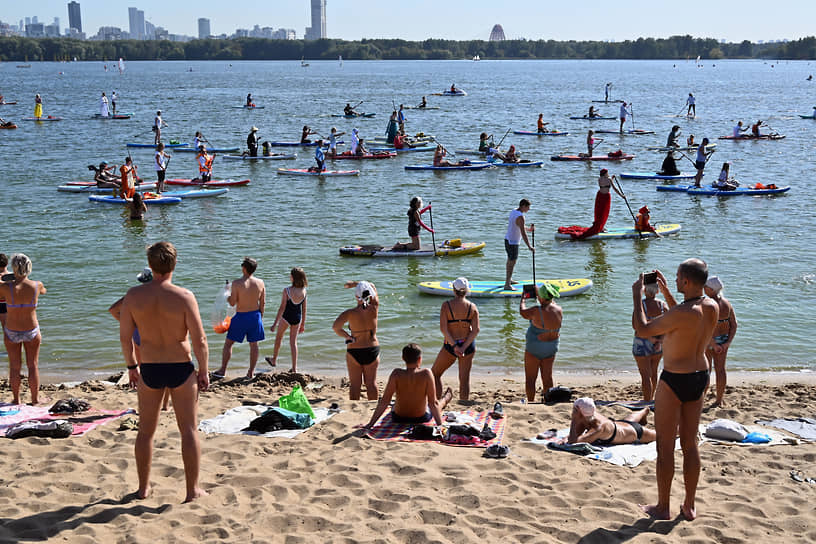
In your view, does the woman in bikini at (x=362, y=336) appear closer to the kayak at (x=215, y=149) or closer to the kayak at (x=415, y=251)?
the kayak at (x=415, y=251)

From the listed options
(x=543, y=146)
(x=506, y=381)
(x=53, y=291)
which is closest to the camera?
(x=506, y=381)

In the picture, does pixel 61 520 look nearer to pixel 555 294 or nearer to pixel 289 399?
pixel 289 399

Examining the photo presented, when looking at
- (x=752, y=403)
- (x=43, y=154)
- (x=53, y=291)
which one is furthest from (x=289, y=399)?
(x=43, y=154)

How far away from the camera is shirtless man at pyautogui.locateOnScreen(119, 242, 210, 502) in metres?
5.69

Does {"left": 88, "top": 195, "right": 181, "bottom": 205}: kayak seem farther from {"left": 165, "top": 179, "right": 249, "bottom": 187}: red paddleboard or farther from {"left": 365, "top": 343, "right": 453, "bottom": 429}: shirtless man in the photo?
{"left": 365, "top": 343, "right": 453, "bottom": 429}: shirtless man

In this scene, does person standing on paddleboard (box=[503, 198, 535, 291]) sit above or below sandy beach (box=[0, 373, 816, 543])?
above

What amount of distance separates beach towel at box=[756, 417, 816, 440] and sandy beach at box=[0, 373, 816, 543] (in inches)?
20.5

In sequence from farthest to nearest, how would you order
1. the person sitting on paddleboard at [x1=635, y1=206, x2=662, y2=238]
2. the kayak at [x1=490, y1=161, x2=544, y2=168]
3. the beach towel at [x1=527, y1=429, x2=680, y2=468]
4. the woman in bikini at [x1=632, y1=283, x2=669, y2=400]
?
the kayak at [x1=490, y1=161, x2=544, y2=168]
the person sitting on paddleboard at [x1=635, y1=206, x2=662, y2=238]
the woman in bikini at [x1=632, y1=283, x2=669, y2=400]
the beach towel at [x1=527, y1=429, x2=680, y2=468]

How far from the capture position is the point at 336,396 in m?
9.77

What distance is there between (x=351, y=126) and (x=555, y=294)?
143 ft

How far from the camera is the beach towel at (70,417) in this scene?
7941 millimetres

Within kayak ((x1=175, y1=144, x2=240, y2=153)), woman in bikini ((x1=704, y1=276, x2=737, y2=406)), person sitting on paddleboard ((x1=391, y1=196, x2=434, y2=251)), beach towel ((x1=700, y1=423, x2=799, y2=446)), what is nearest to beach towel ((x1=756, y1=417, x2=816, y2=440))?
beach towel ((x1=700, y1=423, x2=799, y2=446))

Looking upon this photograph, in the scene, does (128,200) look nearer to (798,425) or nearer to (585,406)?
(585,406)

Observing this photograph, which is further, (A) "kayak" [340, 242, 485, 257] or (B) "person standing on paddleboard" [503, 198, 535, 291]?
(A) "kayak" [340, 242, 485, 257]
